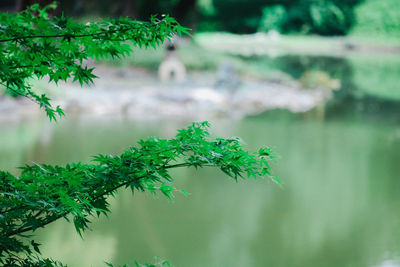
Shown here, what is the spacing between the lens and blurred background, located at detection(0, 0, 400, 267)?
338 centimetres

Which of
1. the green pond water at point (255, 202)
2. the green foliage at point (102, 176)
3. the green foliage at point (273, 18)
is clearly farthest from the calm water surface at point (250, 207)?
the green foliage at point (273, 18)

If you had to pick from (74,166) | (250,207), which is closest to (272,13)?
(250,207)

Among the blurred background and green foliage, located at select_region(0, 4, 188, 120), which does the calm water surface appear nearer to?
the blurred background

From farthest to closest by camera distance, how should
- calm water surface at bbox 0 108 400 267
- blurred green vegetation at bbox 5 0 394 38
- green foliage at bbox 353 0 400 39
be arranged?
1. green foliage at bbox 353 0 400 39
2. blurred green vegetation at bbox 5 0 394 38
3. calm water surface at bbox 0 108 400 267

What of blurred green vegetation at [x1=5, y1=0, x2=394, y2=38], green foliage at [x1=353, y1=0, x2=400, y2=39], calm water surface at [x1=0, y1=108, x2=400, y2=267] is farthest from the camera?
green foliage at [x1=353, y1=0, x2=400, y2=39]

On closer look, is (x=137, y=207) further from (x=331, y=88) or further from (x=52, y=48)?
(x=331, y=88)

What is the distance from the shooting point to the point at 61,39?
128 cm

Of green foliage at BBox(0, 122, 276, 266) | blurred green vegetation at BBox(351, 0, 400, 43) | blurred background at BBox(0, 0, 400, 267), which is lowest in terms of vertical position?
green foliage at BBox(0, 122, 276, 266)

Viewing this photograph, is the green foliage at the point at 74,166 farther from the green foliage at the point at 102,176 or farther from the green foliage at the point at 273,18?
the green foliage at the point at 273,18

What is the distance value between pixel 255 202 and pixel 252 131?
209cm

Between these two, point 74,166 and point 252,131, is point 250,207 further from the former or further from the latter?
point 74,166

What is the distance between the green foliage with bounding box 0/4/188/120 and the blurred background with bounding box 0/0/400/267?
80 millimetres

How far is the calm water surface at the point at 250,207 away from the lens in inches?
128

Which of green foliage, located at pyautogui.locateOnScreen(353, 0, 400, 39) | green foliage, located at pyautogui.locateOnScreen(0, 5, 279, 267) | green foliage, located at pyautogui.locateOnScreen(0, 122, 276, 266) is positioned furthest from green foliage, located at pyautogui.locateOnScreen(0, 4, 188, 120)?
green foliage, located at pyautogui.locateOnScreen(353, 0, 400, 39)
